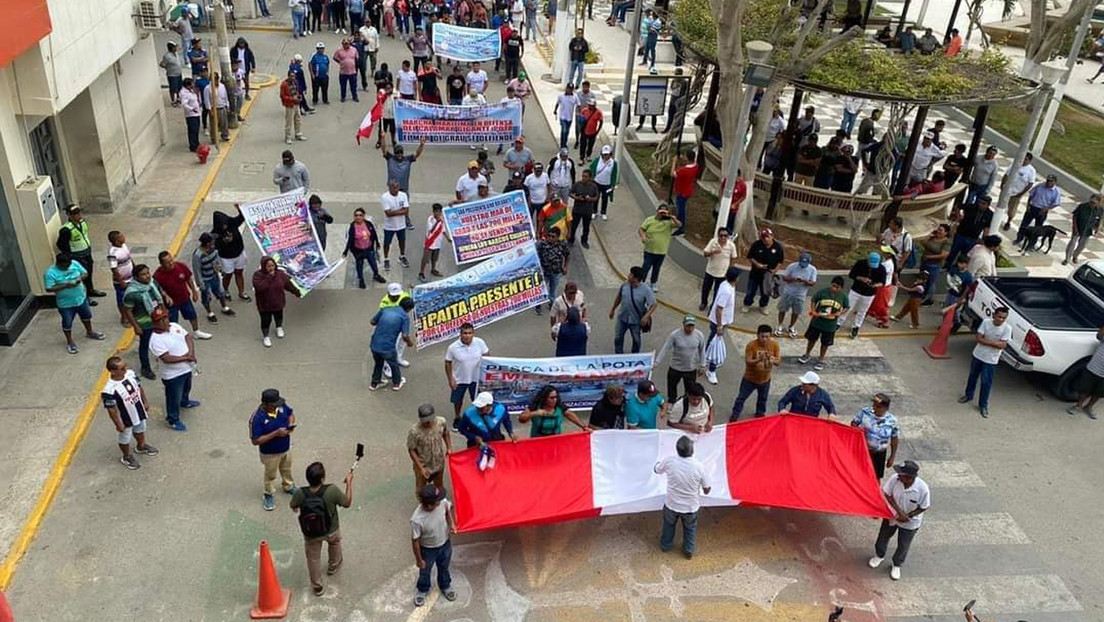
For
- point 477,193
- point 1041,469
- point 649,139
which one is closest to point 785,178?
point 649,139

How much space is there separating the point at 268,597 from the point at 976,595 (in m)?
6.83

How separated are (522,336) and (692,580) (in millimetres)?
5048

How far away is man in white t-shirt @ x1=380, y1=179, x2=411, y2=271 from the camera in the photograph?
13734 mm

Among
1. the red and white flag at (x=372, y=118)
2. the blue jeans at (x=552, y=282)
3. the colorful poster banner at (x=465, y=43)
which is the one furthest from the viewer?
the colorful poster banner at (x=465, y=43)

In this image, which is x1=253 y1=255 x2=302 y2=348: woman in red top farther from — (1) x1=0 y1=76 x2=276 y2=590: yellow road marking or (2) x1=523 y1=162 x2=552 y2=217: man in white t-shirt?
(2) x1=523 y1=162 x2=552 y2=217: man in white t-shirt

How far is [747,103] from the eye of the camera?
1283 cm

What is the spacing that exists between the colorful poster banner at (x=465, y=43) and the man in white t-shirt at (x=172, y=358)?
52.4 feet

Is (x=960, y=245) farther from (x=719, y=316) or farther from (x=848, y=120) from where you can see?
(x=848, y=120)

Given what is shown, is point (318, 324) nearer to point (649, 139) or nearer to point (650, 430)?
point (650, 430)

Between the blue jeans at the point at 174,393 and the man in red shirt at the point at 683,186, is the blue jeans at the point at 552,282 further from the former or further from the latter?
the blue jeans at the point at 174,393

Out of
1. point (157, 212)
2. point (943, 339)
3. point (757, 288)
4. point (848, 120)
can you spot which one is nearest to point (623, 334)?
point (757, 288)

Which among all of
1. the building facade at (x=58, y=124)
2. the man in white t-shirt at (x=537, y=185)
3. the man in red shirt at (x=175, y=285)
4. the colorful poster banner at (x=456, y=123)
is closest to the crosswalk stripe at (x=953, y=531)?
the man in white t-shirt at (x=537, y=185)

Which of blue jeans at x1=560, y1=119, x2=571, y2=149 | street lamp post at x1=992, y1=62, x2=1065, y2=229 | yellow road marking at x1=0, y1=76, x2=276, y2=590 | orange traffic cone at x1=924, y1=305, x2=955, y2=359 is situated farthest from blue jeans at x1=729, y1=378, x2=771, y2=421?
blue jeans at x1=560, y1=119, x2=571, y2=149

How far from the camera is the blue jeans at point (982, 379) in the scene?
11555 millimetres
